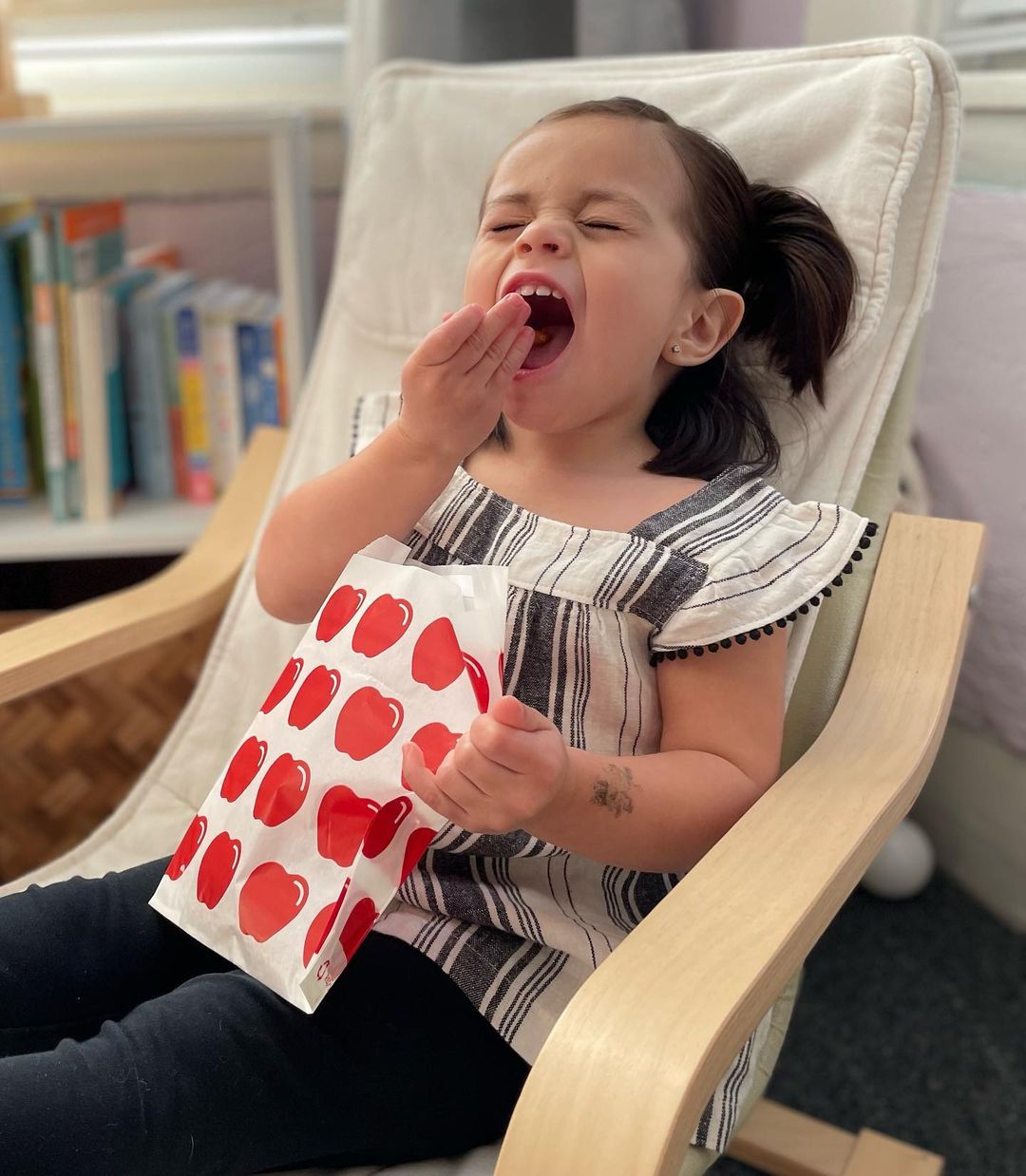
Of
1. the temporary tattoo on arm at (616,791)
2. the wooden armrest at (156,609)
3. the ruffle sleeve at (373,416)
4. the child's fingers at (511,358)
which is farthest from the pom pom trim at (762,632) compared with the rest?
the wooden armrest at (156,609)

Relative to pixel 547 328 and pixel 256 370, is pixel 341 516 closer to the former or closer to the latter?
pixel 547 328

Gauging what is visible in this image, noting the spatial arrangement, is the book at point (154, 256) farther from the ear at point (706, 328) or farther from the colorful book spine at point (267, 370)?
the ear at point (706, 328)

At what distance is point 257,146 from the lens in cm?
178

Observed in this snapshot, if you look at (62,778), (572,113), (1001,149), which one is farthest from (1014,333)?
(62,778)

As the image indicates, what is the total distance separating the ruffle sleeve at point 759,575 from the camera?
0.78 metres

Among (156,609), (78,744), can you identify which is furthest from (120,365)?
(156,609)

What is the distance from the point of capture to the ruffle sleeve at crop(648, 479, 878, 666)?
0.78 meters

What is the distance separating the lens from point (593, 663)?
2.65 ft

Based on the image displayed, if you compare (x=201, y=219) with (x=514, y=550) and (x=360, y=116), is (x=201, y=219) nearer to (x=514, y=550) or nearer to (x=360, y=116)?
(x=360, y=116)

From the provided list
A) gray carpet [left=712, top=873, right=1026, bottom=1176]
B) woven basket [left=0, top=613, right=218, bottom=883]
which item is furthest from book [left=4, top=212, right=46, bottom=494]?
gray carpet [left=712, top=873, right=1026, bottom=1176]

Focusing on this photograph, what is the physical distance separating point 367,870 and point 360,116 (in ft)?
2.85

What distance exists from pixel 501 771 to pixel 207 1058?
273 millimetres

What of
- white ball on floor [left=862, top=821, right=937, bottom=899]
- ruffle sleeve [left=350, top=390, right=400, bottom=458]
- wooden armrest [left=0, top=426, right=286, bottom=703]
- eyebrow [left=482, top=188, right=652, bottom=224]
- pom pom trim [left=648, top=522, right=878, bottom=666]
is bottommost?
white ball on floor [left=862, top=821, right=937, bottom=899]

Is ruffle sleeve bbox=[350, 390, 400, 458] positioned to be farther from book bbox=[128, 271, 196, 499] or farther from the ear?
book bbox=[128, 271, 196, 499]
